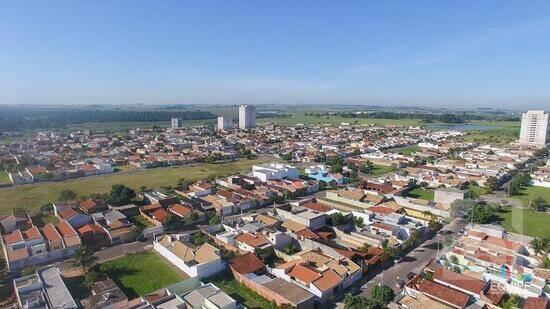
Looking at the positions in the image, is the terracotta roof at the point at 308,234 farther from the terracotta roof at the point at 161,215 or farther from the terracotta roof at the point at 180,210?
the terracotta roof at the point at 161,215

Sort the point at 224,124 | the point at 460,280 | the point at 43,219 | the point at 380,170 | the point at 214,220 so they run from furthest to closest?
the point at 224,124 → the point at 380,170 → the point at 43,219 → the point at 214,220 → the point at 460,280

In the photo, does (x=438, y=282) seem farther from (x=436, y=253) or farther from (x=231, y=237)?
(x=231, y=237)

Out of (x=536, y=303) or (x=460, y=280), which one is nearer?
(x=536, y=303)

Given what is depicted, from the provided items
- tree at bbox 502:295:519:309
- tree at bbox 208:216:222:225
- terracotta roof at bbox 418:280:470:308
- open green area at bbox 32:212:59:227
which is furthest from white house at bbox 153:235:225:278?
tree at bbox 502:295:519:309

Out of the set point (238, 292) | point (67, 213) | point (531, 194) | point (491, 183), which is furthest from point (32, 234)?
point (531, 194)

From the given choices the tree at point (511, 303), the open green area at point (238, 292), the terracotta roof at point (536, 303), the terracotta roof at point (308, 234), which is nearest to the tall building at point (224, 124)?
the terracotta roof at point (308, 234)

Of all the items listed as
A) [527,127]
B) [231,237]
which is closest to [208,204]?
[231,237]

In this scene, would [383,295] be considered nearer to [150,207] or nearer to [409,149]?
[150,207]

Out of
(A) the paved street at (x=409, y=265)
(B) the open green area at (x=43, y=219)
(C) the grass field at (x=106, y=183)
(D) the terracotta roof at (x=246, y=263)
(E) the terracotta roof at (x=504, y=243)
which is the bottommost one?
(A) the paved street at (x=409, y=265)
